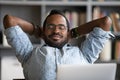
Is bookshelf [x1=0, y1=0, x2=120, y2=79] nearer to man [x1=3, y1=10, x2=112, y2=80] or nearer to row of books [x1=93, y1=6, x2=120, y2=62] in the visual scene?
row of books [x1=93, y1=6, x2=120, y2=62]

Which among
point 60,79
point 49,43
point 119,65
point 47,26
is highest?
point 47,26

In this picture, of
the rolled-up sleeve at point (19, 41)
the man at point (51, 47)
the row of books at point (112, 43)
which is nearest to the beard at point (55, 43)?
the man at point (51, 47)

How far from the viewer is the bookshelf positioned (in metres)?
3.25

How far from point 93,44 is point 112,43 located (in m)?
1.88

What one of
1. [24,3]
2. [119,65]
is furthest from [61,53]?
[119,65]

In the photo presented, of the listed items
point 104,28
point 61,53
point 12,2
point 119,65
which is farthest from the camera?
point 119,65

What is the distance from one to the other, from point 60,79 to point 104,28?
0.54 m

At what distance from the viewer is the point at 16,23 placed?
1671 millimetres

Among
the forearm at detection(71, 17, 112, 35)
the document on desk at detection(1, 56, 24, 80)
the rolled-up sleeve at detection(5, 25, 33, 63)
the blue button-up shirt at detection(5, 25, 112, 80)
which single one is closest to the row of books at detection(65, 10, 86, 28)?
the document on desk at detection(1, 56, 24, 80)

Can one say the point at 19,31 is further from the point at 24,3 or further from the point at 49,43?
the point at 24,3

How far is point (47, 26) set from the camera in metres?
1.63

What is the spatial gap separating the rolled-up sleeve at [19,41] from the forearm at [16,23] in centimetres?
5

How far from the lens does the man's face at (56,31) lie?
1597 mm

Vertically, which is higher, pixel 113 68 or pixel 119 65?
pixel 113 68
